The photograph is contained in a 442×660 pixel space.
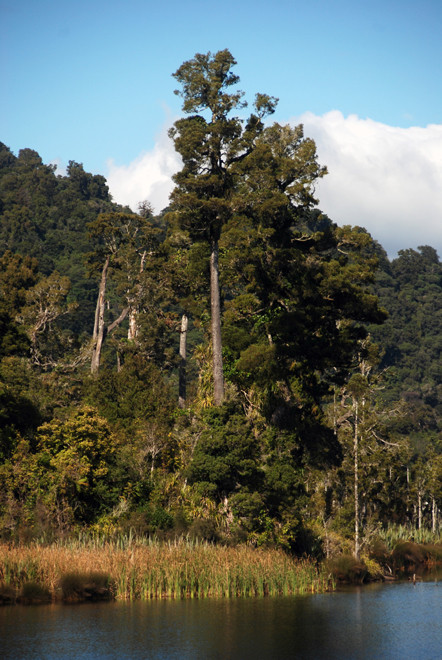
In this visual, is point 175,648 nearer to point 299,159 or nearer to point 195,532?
point 195,532

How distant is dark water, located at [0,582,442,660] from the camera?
19.4m

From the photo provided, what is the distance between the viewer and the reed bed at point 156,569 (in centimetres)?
2609

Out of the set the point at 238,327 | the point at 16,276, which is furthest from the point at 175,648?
the point at 16,276

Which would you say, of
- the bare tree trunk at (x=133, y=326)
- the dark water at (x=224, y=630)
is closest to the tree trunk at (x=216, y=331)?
the dark water at (x=224, y=630)

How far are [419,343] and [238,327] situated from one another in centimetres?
8828

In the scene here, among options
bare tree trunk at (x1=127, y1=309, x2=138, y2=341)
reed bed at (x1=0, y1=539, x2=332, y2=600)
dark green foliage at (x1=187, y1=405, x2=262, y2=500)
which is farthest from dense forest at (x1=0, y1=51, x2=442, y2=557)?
reed bed at (x1=0, y1=539, x2=332, y2=600)

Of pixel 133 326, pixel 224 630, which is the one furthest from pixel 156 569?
pixel 133 326

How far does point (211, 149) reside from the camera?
4188 cm

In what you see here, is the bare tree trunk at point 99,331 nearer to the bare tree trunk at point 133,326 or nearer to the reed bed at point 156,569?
the bare tree trunk at point 133,326

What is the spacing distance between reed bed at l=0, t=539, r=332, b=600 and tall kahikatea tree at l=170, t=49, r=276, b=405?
1249 cm

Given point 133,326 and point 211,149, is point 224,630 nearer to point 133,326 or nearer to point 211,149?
point 211,149

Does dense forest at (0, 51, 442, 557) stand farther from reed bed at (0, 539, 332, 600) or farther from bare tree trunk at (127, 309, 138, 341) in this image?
reed bed at (0, 539, 332, 600)

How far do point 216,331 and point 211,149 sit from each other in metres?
9.44

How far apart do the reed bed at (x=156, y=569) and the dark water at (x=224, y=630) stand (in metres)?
0.93
